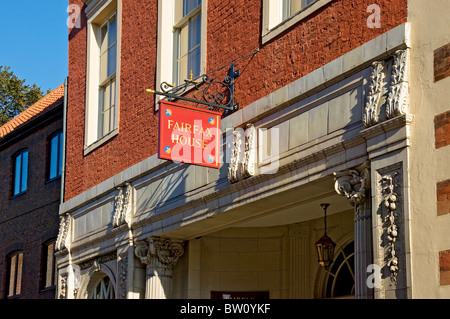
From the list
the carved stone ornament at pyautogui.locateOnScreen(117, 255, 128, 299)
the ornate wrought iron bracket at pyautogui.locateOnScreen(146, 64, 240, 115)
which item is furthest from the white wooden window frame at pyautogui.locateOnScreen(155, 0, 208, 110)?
the carved stone ornament at pyautogui.locateOnScreen(117, 255, 128, 299)

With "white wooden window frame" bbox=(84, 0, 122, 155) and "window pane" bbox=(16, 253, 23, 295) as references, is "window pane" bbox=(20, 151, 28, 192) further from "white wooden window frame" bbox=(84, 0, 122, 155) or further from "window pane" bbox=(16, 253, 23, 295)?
"white wooden window frame" bbox=(84, 0, 122, 155)

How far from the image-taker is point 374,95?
11773mm

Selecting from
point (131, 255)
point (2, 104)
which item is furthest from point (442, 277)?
point (2, 104)

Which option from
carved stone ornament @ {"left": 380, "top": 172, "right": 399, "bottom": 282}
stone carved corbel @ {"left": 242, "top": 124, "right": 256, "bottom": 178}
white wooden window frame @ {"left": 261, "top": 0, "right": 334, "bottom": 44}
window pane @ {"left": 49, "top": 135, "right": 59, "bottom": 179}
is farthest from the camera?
window pane @ {"left": 49, "top": 135, "right": 59, "bottom": 179}

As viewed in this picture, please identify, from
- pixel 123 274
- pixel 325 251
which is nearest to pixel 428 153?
pixel 325 251

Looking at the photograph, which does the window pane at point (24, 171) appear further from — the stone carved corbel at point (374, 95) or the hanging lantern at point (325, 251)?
the stone carved corbel at point (374, 95)

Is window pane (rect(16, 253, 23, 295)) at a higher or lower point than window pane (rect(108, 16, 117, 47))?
lower

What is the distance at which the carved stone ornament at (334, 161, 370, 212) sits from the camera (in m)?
12.0

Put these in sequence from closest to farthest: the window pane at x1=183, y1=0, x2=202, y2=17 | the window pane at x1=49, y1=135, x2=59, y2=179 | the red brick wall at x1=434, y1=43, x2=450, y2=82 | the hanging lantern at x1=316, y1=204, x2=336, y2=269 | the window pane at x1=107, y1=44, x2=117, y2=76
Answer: the red brick wall at x1=434, y1=43, x2=450, y2=82 → the hanging lantern at x1=316, y1=204, x2=336, y2=269 → the window pane at x1=183, y1=0, x2=202, y2=17 → the window pane at x1=107, y1=44, x2=117, y2=76 → the window pane at x1=49, y1=135, x2=59, y2=179

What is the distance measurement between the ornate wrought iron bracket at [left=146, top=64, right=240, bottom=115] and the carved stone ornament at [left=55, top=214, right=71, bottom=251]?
20.9 ft

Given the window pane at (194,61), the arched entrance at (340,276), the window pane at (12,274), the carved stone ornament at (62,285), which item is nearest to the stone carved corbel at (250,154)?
the window pane at (194,61)

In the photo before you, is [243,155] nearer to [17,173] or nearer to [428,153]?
[428,153]

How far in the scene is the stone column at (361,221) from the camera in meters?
11.8

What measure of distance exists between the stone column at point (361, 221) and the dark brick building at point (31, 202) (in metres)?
13.6
